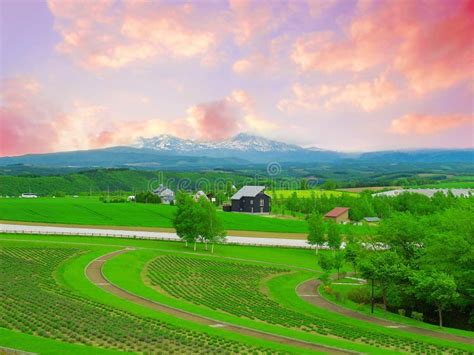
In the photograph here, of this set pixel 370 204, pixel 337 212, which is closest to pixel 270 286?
pixel 337 212

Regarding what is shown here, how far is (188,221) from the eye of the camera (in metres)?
87.6

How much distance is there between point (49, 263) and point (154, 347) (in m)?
36.7

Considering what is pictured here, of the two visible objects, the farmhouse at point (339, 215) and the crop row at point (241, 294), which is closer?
the crop row at point (241, 294)

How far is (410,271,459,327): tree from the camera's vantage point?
48.3 m

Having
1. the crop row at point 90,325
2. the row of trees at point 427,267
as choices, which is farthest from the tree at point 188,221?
the crop row at point 90,325

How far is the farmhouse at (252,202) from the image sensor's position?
148m

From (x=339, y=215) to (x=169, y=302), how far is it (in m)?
97.3

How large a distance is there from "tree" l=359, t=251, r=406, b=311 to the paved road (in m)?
42.2

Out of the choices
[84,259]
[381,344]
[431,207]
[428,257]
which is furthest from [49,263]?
[431,207]

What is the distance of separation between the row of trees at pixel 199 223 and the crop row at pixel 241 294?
1176 centimetres

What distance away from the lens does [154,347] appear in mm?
28922

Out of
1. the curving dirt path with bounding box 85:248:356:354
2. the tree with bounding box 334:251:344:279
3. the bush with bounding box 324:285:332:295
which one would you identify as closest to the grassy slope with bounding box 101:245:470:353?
the curving dirt path with bounding box 85:248:356:354

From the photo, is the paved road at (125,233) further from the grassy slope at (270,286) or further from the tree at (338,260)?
the tree at (338,260)

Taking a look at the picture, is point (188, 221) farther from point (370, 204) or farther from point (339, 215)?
point (370, 204)
